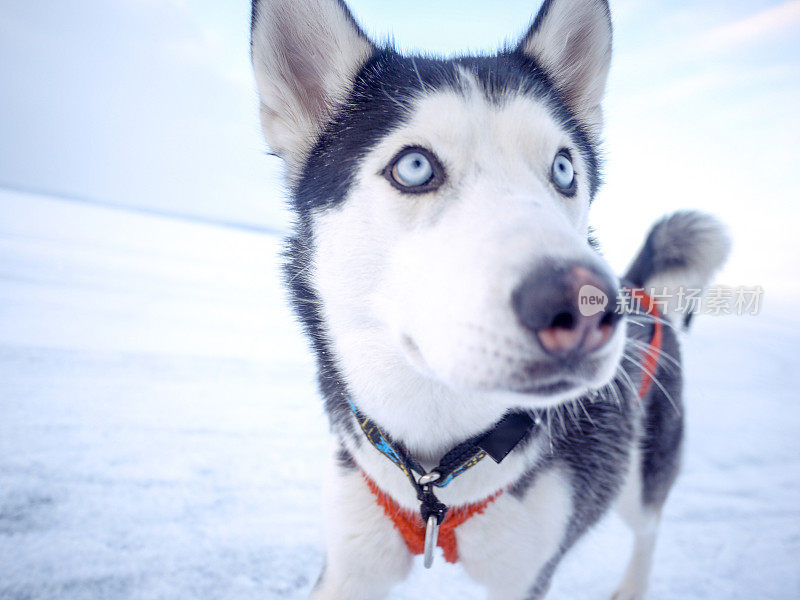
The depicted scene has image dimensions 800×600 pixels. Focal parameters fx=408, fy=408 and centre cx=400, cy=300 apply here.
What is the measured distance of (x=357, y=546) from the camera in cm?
121

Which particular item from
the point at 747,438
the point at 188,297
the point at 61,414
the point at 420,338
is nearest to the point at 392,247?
the point at 420,338

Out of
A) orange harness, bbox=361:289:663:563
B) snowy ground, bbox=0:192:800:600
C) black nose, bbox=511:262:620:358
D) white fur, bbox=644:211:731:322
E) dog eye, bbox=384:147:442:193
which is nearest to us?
black nose, bbox=511:262:620:358

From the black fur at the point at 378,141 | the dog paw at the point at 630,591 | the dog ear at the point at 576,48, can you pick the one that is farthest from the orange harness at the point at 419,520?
the dog ear at the point at 576,48

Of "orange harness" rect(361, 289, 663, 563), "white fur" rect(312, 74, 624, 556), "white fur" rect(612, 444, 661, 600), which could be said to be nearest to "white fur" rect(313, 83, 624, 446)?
"white fur" rect(312, 74, 624, 556)

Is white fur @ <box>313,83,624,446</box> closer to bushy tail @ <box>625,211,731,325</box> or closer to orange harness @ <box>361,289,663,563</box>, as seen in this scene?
orange harness @ <box>361,289,663,563</box>

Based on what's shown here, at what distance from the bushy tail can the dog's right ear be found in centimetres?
187

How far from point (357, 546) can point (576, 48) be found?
73.2 inches

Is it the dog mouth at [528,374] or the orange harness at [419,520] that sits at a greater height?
the dog mouth at [528,374]

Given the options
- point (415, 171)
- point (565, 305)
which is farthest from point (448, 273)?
point (415, 171)

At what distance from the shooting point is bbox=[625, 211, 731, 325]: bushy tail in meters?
2.17

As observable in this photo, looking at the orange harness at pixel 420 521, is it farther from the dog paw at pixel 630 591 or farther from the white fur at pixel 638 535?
the dog paw at pixel 630 591

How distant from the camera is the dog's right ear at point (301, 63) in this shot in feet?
4.10

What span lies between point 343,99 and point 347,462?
3.89 feet

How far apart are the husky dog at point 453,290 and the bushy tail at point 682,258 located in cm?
86
